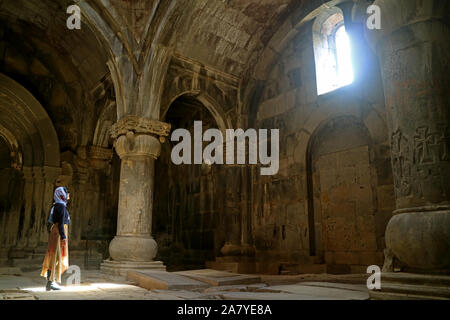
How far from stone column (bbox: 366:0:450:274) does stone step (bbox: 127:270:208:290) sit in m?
2.41

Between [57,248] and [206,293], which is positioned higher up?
[57,248]

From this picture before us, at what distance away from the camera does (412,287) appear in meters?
2.74

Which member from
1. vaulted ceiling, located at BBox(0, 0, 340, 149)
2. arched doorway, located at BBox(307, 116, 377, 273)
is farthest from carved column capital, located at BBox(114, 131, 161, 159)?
arched doorway, located at BBox(307, 116, 377, 273)

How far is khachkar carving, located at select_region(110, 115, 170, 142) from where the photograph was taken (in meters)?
6.36

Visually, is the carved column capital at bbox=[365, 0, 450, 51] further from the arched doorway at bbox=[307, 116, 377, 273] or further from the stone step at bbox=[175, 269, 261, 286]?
the stone step at bbox=[175, 269, 261, 286]

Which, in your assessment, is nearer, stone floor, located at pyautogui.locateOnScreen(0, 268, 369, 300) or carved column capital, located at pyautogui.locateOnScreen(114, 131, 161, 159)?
stone floor, located at pyautogui.locateOnScreen(0, 268, 369, 300)

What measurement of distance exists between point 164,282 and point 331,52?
5.55 metres

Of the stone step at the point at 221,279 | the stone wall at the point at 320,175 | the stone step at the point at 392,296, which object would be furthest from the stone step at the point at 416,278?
the stone wall at the point at 320,175

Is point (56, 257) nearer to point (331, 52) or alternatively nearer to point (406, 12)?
point (406, 12)

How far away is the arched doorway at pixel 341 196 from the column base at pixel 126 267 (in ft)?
9.75

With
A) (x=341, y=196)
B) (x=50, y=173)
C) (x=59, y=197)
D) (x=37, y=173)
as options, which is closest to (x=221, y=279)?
→ (x=59, y=197)

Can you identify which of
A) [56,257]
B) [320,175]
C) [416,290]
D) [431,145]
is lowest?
[416,290]

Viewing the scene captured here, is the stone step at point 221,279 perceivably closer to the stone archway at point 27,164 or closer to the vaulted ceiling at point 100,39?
the vaulted ceiling at point 100,39
